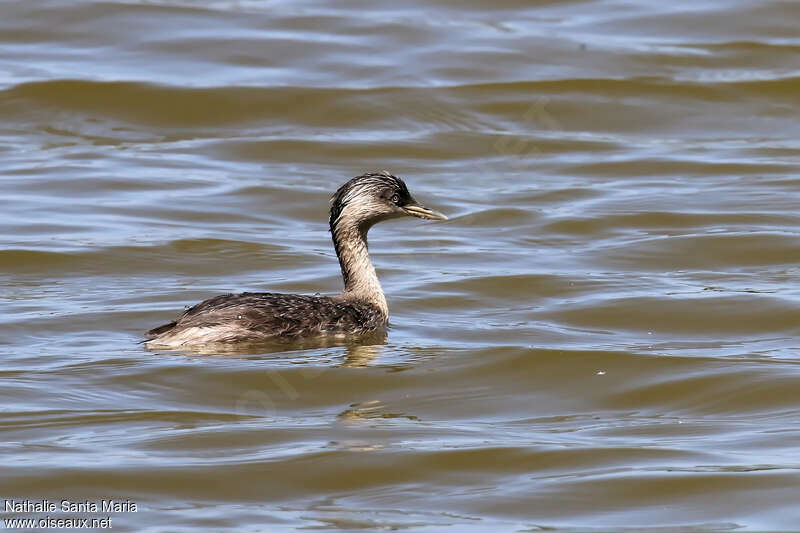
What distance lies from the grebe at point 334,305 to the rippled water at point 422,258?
6.8 inches

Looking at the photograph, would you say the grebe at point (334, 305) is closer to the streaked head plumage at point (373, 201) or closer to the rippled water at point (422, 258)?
the streaked head plumage at point (373, 201)

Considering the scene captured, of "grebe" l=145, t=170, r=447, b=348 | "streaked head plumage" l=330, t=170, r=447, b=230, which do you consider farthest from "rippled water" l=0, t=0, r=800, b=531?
"streaked head plumage" l=330, t=170, r=447, b=230

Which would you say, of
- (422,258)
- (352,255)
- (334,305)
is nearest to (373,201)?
(352,255)

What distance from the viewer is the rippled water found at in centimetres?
778

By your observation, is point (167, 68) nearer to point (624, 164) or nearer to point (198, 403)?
point (624, 164)

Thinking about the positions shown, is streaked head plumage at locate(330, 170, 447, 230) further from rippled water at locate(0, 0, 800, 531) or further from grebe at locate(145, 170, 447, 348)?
rippled water at locate(0, 0, 800, 531)

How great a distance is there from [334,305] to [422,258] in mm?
2567

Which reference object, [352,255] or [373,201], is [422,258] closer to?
[352,255]

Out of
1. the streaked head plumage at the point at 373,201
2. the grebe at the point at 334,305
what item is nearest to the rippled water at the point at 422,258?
the grebe at the point at 334,305

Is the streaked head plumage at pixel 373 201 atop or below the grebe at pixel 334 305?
atop

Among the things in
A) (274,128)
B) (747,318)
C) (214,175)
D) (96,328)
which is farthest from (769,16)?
(96,328)

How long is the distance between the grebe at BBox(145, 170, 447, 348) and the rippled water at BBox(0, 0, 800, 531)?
174 mm

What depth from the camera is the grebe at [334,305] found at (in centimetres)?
1020

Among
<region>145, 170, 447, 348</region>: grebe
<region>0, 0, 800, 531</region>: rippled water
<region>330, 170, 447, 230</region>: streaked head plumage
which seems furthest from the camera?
<region>330, 170, 447, 230</region>: streaked head plumage
